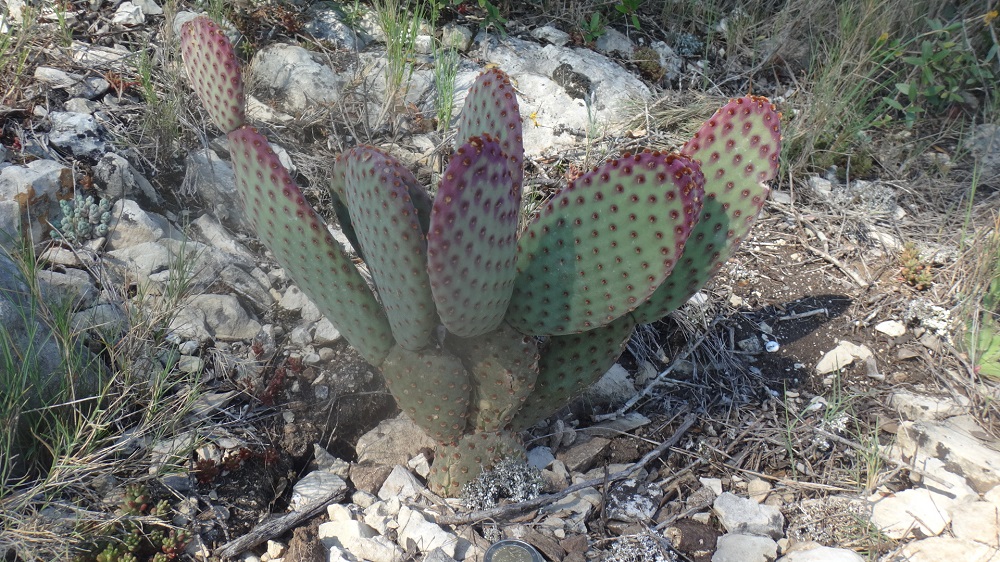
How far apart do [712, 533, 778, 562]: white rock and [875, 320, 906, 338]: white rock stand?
1.29 meters

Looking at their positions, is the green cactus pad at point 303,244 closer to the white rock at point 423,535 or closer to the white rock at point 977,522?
the white rock at point 423,535

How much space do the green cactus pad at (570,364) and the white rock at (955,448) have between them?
107 cm

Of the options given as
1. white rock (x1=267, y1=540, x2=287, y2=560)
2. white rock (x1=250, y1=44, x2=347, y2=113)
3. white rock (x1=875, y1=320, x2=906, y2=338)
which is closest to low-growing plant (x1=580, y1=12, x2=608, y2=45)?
white rock (x1=250, y1=44, x2=347, y2=113)

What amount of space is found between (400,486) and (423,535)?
0.22 metres

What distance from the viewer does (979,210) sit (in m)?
3.59

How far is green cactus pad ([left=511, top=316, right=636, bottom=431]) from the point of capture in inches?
86.4

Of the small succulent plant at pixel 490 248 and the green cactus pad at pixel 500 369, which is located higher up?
the small succulent plant at pixel 490 248

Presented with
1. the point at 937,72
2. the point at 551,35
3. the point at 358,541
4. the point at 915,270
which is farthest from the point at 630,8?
the point at 358,541

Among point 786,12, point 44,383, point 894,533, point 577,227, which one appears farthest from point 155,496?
point 786,12

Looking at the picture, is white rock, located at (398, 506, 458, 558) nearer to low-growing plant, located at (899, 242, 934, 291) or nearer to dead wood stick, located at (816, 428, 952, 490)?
dead wood stick, located at (816, 428, 952, 490)

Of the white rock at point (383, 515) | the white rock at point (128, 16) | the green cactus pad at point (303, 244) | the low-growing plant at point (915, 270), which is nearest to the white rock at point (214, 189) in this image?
the white rock at point (128, 16)

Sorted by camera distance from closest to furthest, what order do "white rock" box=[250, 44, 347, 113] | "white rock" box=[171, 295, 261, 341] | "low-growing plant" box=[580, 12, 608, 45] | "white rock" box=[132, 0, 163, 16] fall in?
"white rock" box=[171, 295, 261, 341]
"white rock" box=[250, 44, 347, 113]
"white rock" box=[132, 0, 163, 16]
"low-growing plant" box=[580, 12, 608, 45]

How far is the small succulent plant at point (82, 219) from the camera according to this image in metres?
2.63

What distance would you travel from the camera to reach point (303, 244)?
6.44 feet
